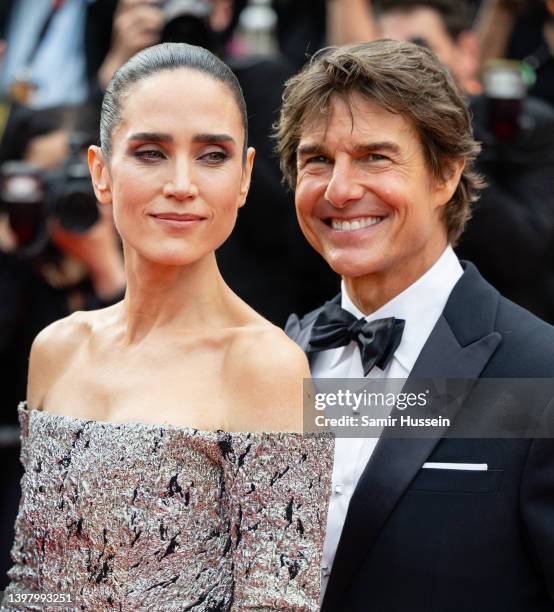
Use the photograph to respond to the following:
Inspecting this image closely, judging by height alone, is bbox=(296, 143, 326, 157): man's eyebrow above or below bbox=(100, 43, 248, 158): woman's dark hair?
above

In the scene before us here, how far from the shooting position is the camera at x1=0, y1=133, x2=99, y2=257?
3.68 m

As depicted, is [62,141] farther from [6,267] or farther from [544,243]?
[544,243]

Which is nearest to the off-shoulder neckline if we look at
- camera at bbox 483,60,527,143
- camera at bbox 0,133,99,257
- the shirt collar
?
the shirt collar

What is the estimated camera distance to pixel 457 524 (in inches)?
90.8

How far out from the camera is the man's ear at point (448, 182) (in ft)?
8.77

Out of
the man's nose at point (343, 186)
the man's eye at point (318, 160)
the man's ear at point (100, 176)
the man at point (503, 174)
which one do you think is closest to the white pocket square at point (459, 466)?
the man's nose at point (343, 186)

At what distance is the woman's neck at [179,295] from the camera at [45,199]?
1.45m

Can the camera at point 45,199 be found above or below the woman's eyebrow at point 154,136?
above

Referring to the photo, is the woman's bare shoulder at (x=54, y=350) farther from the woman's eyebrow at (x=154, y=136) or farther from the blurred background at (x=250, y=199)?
the blurred background at (x=250, y=199)

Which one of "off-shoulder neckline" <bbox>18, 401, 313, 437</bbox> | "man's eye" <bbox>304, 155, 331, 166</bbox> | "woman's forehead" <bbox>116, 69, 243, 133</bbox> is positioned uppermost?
"man's eye" <bbox>304, 155, 331, 166</bbox>

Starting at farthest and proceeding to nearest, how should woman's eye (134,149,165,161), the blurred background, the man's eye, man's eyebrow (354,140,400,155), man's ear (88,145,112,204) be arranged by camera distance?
the blurred background, the man's eye, man's eyebrow (354,140,400,155), man's ear (88,145,112,204), woman's eye (134,149,165,161)

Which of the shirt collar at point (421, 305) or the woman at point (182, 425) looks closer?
the woman at point (182, 425)

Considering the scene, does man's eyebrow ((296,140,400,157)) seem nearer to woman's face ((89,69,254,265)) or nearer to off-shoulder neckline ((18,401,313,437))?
woman's face ((89,69,254,265))

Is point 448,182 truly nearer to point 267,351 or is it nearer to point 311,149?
point 311,149
